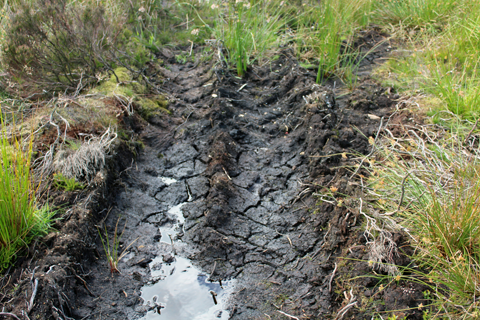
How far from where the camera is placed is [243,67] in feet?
15.0

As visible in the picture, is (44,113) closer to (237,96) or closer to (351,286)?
(237,96)

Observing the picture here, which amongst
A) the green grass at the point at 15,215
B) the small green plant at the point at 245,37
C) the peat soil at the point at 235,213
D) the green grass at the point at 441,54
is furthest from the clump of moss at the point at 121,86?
the green grass at the point at 441,54

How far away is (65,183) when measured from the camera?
266 cm

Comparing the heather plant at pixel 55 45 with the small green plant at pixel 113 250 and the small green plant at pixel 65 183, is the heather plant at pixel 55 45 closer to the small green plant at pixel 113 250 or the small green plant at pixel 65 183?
the small green plant at pixel 65 183

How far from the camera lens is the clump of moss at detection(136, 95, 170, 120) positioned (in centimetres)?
390

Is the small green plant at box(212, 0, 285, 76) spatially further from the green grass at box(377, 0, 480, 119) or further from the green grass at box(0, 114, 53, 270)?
the green grass at box(0, 114, 53, 270)

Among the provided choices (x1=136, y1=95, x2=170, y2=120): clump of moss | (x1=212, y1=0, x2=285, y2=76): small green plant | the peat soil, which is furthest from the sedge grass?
(x1=212, y1=0, x2=285, y2=76): small green plant

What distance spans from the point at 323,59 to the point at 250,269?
2888 mm

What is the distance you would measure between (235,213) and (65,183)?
137cm

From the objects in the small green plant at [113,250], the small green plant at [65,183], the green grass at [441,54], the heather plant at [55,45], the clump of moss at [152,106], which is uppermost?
the heather plant at [55,45]

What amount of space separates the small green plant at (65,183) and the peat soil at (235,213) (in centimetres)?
17

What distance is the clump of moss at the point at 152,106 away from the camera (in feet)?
12.8

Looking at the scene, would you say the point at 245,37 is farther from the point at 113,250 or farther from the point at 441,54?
the point at 113,250

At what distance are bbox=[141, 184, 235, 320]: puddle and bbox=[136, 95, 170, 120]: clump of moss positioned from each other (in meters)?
1.91
